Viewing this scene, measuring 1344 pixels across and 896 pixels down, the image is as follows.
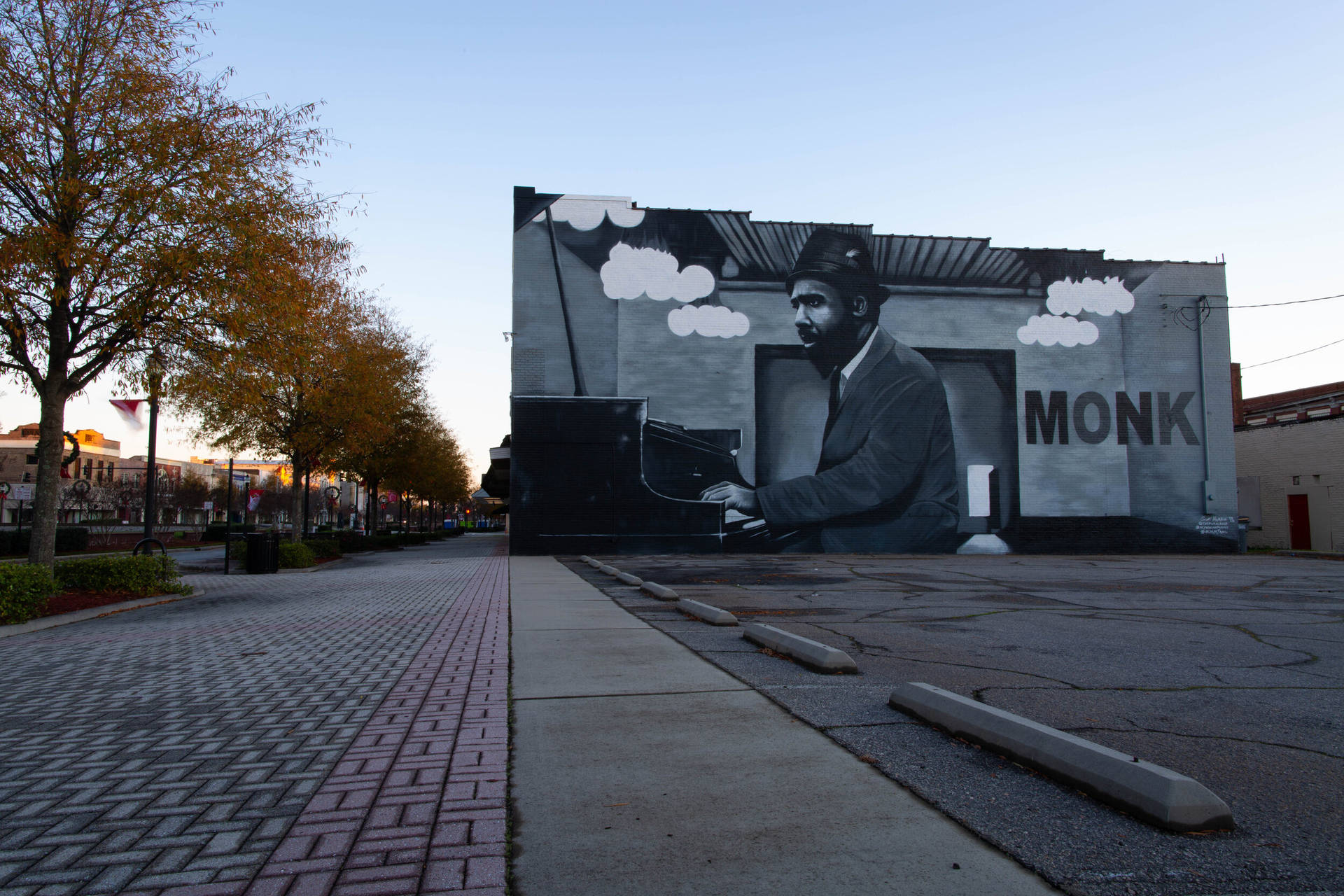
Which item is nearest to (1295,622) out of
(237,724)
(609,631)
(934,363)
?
(609,631)

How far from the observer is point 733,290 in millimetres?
32500

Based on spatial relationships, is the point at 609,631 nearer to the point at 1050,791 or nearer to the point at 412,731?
the point at 412,731

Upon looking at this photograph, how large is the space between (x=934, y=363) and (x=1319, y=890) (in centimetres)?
3224

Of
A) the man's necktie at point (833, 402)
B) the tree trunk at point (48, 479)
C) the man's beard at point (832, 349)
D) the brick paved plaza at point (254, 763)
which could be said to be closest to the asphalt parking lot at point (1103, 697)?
the brick paved plaza at point (254, 763)

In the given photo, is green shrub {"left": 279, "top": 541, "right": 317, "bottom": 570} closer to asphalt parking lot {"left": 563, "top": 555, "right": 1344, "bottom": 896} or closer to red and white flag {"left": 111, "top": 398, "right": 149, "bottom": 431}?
red and white flag {"left": 111, "top": 398, "right": 149, "bottom": 431}

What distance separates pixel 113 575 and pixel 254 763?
11.6 metres

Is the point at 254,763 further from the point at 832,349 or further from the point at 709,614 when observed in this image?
the point at 832,349

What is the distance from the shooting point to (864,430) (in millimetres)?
32719

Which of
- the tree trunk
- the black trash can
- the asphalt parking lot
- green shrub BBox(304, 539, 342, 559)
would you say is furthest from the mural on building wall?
the tree trunk

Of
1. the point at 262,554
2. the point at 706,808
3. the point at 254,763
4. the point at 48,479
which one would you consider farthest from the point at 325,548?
the point at 706,808

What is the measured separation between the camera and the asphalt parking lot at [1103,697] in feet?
10.4

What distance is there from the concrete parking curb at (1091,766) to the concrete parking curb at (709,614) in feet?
16.0

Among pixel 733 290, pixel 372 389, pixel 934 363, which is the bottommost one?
pixel 372 389

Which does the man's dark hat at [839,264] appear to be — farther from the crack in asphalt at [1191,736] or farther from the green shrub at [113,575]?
the crack in asphalt at [1191,736]
